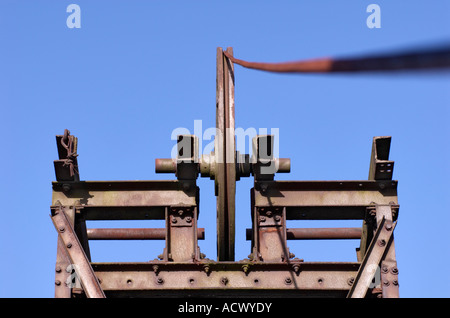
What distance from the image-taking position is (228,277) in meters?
5.88

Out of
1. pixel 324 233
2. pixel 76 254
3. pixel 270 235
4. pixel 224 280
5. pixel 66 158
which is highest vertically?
pixel 66 158

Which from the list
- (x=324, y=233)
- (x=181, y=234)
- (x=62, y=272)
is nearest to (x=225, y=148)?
(x=181, y=234)

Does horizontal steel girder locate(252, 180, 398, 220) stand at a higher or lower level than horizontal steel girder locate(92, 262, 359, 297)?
higher

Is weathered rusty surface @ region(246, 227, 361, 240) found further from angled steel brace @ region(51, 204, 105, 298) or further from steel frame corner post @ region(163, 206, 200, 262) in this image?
angled steel brace @ region(51, 204, 105, 298)

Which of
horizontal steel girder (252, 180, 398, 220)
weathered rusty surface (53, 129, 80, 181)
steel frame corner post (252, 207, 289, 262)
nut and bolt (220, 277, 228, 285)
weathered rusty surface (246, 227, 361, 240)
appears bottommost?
nut and bolt (220, 277, 228, 285)

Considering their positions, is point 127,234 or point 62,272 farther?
point 127,234

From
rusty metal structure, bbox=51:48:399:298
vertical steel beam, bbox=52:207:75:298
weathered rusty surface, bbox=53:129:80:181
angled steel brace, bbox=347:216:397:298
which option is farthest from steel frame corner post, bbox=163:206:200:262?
angled steel brace, bbox=347:216:397:298

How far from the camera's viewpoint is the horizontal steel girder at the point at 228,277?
585cm

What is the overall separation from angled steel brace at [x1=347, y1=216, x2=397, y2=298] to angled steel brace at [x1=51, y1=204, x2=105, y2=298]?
7.56 ft

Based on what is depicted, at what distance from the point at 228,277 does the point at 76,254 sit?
144 centimetres

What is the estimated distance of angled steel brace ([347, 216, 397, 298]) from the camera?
573 cm

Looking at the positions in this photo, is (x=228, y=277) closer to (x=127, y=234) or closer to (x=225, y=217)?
(x=225, y=217)

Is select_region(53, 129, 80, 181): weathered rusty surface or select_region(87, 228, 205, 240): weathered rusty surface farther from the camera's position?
select_region(87, 228, 205, 240): weathered rusty surface
